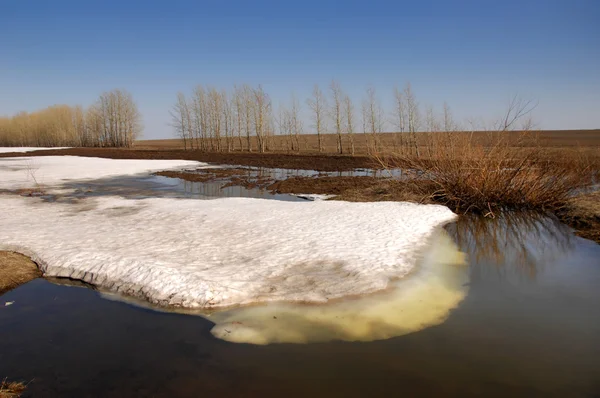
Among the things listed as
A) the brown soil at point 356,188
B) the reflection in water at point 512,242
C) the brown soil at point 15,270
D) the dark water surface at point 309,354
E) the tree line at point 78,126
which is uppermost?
the tree line at point 78,126

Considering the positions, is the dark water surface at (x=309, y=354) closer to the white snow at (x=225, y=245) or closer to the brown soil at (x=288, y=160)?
the white snow at (x=225, y=245)

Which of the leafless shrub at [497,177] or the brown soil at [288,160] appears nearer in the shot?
the leafless shrub at [497,177]

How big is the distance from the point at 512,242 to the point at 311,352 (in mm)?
8309

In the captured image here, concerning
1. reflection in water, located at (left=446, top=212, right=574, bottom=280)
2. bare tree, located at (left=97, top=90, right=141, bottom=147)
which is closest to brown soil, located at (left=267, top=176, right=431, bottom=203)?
reflection in water, located at (left=446, top=212, right=574, bottom=280)

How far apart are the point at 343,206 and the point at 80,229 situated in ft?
30.0

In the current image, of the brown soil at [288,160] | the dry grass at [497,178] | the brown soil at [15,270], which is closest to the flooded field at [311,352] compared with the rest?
the brown soil at [15,270]

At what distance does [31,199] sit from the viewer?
18.0 metres

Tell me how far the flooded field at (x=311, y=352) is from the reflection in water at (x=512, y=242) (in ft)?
3.09

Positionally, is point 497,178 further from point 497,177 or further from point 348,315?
point 348,315

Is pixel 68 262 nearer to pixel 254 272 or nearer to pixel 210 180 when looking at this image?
pixel 254 272

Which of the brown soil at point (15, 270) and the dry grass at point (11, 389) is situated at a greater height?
the brown soil at point (15, 270)

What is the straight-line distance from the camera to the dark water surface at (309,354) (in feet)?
15.7

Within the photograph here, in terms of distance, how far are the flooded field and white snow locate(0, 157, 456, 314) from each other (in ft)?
2.30

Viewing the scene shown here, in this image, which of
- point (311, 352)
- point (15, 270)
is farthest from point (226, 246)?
point (311, 352)
